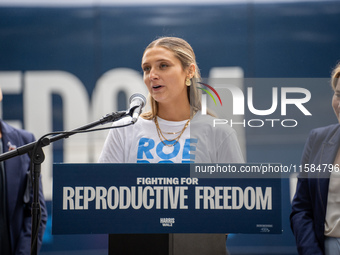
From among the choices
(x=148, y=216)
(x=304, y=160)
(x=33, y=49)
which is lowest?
(x=148, y=216)

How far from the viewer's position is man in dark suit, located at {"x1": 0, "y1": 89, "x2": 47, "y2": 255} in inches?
89.9

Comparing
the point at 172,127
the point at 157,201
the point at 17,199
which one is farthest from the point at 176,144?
the point at 17,199

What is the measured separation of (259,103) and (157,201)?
0.54 metres

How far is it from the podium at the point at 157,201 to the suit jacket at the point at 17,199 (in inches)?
36.1

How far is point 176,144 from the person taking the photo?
6.08ft

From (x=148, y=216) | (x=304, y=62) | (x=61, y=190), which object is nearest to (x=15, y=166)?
(x=61, y=190)

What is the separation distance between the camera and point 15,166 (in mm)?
2320

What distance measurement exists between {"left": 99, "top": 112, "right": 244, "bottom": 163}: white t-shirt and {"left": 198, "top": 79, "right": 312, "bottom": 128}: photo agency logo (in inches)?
2.7

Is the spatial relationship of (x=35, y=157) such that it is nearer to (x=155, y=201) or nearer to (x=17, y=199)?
(x=155, y=201)

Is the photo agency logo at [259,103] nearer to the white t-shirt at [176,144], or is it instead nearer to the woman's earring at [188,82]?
the white t-shirt at [176,144]

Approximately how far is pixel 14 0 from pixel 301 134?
2622 mm

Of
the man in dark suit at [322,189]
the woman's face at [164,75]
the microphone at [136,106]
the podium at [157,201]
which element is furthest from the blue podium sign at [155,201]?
the woman's face at [164,75]

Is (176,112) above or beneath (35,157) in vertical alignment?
above

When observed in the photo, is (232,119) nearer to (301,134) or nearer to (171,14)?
(301,134)
